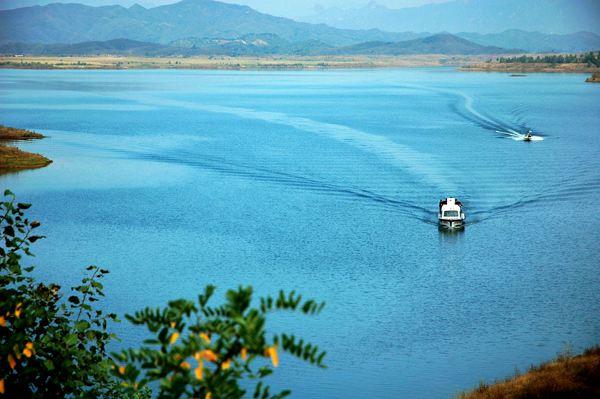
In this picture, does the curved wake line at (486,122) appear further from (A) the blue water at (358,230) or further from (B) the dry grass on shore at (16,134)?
(B) the dry grass on shore at (16,134)

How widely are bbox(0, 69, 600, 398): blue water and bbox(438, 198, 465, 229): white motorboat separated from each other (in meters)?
0.75

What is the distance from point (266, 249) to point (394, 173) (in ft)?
73.6

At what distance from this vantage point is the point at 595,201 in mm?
53031

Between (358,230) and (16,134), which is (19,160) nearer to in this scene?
(16,134)

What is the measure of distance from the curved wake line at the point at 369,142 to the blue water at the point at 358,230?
1.33 feet

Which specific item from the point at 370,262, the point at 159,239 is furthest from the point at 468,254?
the point at 159,239

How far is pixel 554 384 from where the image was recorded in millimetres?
21656

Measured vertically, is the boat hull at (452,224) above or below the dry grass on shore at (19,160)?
below

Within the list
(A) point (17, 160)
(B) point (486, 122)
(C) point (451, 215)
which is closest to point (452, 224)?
(C) point (451, 215)

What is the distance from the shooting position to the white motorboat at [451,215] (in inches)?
1800

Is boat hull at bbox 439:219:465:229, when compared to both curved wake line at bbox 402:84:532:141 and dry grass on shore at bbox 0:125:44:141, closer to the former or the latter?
curved wake line at bbox 402:84:532:141

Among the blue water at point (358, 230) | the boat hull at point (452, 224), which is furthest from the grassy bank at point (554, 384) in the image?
the boat hull at point (452, 224)

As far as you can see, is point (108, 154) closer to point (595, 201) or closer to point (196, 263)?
point (196, 263)

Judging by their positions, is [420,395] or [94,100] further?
[94,100]
